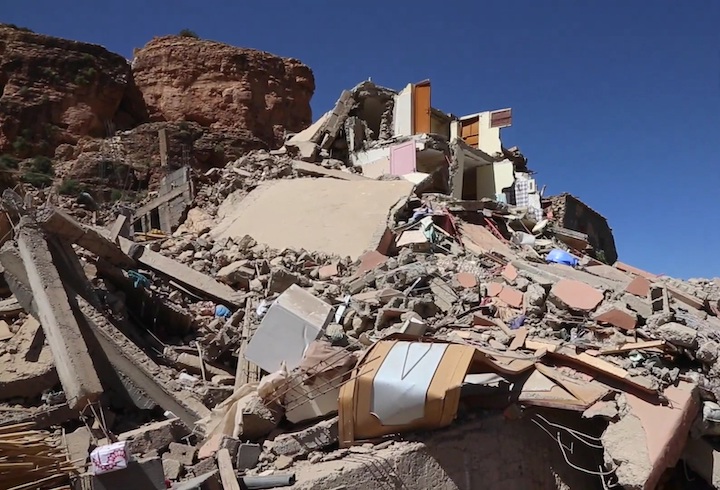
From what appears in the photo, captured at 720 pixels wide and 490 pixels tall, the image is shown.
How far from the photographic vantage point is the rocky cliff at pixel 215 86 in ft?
109

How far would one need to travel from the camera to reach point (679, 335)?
14.6 feet

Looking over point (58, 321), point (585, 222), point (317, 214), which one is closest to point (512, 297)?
point (58, 321)

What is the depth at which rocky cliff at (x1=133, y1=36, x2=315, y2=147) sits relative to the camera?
33.4m

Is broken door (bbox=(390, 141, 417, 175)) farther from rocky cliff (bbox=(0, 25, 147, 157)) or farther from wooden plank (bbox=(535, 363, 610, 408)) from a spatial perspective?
rocky cliff (bbox=(0, 25, 147, 157))

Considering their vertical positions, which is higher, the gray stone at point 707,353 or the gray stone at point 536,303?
the gray stone at point 536,303

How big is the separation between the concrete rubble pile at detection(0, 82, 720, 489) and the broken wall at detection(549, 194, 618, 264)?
11.0 m

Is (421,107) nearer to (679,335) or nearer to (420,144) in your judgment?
(420,144)

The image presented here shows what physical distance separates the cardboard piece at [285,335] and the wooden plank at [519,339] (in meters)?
1.64

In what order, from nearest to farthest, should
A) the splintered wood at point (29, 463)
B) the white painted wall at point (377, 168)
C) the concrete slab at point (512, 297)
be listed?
the splintered wood at point (29, 463) → the concrete slab at point (512, 297) → the white painted wall at point (377, 168)

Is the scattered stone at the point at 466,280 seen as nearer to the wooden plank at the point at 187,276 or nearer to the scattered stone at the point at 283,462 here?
the wooden plank at the point at 187,276

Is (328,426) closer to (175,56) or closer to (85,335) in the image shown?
(85,335)

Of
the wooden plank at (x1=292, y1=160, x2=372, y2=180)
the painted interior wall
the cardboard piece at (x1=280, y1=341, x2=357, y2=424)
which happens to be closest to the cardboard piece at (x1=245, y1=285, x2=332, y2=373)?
the cardboard piece at (x1=280, y1=341, x2=357, y2=424)

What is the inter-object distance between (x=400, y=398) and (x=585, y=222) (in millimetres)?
18595

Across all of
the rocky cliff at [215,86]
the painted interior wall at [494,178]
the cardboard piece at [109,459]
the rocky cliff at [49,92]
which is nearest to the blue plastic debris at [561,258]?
the cardboard piece at [109,459]
